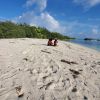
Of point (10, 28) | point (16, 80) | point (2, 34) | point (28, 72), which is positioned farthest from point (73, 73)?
point (10, 28)

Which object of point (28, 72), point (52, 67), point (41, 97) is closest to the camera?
point (41, 97)

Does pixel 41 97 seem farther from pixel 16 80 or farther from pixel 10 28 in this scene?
pixel 10 28

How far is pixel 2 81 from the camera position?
7.60 meters

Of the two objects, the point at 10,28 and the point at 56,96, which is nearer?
the point at 56,96

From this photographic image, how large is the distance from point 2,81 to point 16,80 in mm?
600

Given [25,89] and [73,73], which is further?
[73,73]

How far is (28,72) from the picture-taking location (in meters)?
9.07

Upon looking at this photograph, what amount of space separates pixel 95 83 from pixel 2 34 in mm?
40953

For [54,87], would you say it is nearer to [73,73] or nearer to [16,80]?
[16,80]

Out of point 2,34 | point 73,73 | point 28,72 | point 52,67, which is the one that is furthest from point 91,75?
point 2,34

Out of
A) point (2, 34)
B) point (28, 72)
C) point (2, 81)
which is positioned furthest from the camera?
point (2, 34)

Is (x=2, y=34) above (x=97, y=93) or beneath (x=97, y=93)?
beneath

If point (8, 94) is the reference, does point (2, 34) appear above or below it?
below

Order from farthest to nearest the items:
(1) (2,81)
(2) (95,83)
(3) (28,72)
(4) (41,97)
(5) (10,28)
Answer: (5) (10,28) → (3) (28,72) → (2) (95,83) → (1) (2,81) → (4) (41,97)
